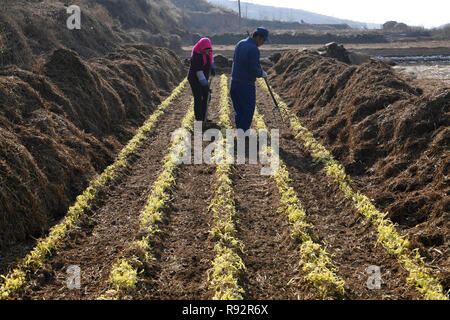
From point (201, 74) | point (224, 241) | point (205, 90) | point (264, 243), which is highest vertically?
point (201, 74)

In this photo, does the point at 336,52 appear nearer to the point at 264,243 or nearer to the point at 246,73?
the point at 246,73

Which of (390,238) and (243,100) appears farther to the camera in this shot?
(243,100)

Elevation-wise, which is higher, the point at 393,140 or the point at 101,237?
the point at 393,140

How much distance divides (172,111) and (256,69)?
5.27m

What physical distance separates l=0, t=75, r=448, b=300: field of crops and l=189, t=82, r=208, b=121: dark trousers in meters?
3.16

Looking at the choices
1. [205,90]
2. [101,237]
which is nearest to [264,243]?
[101,237]

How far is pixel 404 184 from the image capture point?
20.6 ft

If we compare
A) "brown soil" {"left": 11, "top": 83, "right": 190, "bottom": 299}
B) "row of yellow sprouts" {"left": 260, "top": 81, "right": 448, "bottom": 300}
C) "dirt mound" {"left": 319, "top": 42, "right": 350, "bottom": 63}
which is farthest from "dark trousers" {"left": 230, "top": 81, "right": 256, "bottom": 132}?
"dirt mound" {"left": 319, "top": 42, "right": 350, "bottom": 63}

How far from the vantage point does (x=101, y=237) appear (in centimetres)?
555

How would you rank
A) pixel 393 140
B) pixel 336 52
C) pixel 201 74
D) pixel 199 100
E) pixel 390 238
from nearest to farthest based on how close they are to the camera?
1. pixel 390 238
2. pixel 393 140
3. pixel 201 74
4. pixel 199 100
5. pixel 336 52

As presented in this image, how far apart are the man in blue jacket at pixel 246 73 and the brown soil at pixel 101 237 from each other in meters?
2.42

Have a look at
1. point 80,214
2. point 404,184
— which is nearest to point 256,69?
point 404,184

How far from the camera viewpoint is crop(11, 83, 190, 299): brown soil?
4.39 m

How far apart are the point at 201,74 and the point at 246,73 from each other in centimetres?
169
